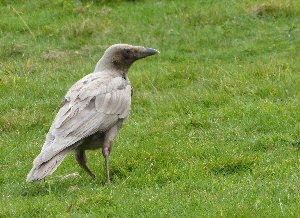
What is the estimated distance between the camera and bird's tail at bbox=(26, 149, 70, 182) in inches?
343

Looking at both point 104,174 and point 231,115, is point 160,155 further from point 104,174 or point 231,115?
point 231,115

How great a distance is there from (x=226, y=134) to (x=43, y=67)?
16.8 ft

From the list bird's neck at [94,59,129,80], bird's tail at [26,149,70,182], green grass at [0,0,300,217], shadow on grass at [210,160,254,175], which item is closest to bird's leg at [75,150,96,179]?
green grass at [0,0,300,217]

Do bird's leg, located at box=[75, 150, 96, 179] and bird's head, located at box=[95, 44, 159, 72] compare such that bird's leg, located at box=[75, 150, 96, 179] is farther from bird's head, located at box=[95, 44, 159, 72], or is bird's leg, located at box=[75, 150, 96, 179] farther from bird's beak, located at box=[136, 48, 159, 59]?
bird's beak, located at box=[136, 48, 159, 59]

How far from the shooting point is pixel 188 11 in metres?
18.1

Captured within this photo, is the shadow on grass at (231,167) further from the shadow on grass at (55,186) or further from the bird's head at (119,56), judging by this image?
the bird's head at (119,56)

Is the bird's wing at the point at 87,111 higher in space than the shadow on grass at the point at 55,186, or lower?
higher

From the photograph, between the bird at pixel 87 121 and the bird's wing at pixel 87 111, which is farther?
the bird's wing at pixel 87 111

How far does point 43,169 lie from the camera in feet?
28.9

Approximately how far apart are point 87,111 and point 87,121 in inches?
6.3

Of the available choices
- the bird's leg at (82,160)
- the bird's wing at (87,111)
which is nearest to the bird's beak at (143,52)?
the bird's wing at (87,111)

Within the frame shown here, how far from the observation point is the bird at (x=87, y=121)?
9.04 meters

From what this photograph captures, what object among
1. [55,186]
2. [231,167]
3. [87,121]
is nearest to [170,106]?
[231,167]

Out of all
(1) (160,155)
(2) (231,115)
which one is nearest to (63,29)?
(2) (231,115)
